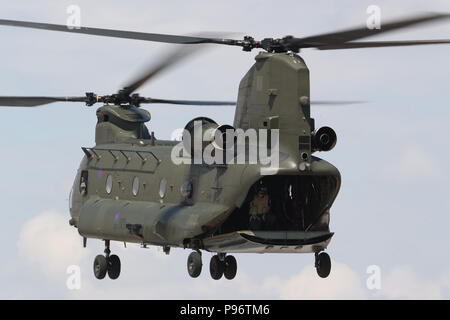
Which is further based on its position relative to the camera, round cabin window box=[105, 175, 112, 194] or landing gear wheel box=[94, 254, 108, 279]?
landing gear wheel box=[94, 254, 108, 279]

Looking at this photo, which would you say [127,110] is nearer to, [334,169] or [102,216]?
[102,216]

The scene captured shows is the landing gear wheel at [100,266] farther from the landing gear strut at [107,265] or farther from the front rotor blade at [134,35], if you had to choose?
the front rotor blade at [134,35]

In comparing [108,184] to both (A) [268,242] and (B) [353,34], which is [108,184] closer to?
(A) [268,242]

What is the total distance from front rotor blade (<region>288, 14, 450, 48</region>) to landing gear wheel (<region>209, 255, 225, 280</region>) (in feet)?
28.8

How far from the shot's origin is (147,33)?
34812 millimetres

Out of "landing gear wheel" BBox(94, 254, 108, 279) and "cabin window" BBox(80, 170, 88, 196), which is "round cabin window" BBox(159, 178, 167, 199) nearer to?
"landing gear wheel" BBox(94, 254, 108, 279)

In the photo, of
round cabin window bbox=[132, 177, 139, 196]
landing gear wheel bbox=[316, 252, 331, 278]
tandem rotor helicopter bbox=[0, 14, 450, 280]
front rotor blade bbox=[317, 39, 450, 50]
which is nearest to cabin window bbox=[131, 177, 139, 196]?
round cabin window bbox=[132, 177, 139, 196]

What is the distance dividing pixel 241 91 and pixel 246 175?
3.53 m

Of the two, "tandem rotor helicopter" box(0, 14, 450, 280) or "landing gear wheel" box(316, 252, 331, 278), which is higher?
"tandem rotor helicopter" box(0, 14, 450, 280)

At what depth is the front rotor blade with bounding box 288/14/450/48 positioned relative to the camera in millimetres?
30562

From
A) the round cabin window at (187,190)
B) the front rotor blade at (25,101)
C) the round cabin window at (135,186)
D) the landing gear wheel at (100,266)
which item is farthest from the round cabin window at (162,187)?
the front rotor blade at (25,101)

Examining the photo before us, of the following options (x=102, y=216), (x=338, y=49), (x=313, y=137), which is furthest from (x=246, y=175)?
(x=102, y=216)

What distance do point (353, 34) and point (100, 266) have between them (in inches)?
623

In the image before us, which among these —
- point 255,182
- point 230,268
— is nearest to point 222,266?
point 230,268
